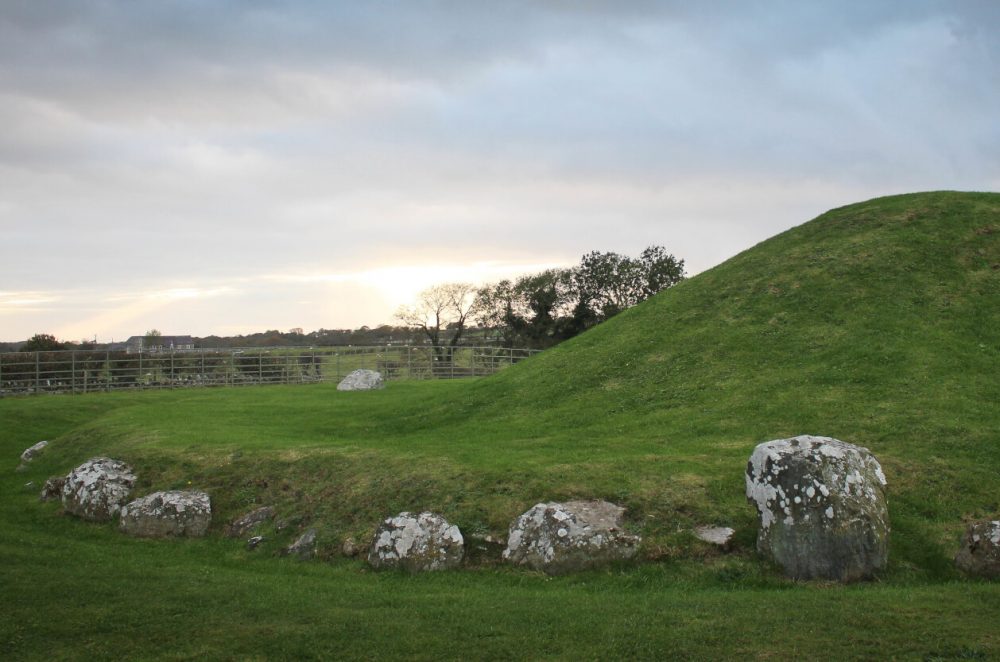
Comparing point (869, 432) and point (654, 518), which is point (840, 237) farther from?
point (654, 518)

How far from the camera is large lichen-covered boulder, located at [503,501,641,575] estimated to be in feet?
45.8

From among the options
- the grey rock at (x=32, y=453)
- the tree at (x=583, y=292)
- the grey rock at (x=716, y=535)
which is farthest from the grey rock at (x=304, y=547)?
the tree at (x=583, y=292)

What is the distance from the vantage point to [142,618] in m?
11.1

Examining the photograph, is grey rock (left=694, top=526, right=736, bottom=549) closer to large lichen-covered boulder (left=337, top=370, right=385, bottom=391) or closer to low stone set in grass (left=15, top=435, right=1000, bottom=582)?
low stone set in grass (left=15, top=435, right=1000, bottom=582)

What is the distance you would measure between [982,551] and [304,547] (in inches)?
498

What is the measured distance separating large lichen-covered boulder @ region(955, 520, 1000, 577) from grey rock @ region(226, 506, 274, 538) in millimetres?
14028

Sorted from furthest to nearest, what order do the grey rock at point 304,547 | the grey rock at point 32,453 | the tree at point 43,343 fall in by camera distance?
the tree at point 43,343 < the grey rock at point 32,453 < the grey rock at point 304,547

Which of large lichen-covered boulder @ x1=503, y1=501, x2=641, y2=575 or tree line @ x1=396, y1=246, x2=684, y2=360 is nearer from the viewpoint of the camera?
large lichen-covered boulder @ x1=503, y1=501, x2=641, y2=575

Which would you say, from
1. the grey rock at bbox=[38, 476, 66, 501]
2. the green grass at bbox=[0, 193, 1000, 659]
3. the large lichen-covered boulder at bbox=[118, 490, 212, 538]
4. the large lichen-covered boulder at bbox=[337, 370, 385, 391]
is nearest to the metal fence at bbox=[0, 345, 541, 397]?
the green grass at bbox=[0, 193, 1000, 659]

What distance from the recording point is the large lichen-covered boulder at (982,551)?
12797 mm

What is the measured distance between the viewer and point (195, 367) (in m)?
53.4

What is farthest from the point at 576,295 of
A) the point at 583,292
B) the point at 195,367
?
the point at 195,367

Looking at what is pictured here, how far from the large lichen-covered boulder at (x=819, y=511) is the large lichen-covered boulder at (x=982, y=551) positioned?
131 centimetres

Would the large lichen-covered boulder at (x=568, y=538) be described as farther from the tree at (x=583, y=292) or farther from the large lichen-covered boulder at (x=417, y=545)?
the tree at (x=583, y=292)
